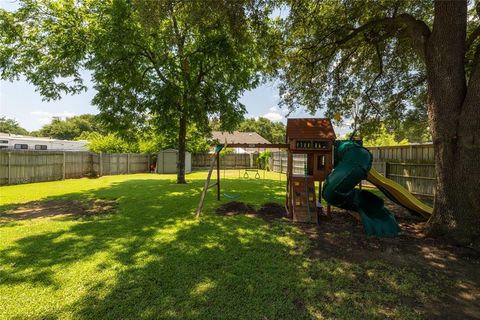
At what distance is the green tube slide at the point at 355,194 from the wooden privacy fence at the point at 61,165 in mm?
14239

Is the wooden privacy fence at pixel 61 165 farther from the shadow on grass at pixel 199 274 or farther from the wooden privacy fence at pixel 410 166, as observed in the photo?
the wooden privacy fence at pixel 410 166

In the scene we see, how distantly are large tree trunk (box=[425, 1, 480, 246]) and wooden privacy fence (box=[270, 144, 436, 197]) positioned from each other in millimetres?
5698

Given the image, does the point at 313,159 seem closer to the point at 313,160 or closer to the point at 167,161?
the point at 313,160

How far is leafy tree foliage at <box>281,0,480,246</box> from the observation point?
427 cm

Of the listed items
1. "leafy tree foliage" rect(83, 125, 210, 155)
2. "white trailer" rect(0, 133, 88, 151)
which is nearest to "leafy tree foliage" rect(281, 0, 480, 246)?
"leafy tree foliage" rect(83, 125, 210, 155)

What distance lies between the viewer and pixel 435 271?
133 inches

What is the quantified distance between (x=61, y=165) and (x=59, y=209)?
29.7 feet

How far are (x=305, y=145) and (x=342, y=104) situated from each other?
454cm

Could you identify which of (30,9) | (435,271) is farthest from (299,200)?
(30,9)

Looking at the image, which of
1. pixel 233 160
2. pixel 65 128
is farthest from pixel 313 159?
pixel 65 128

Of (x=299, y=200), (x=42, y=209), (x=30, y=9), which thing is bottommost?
(x=42, y=209)

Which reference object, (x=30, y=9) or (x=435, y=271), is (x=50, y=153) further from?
(x=435, y=271)

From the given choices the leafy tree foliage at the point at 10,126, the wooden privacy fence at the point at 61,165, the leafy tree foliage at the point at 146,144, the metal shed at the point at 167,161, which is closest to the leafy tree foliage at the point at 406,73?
the leafy tree foliage at the point at 146,144

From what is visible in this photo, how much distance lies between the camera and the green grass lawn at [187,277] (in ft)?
8.29
